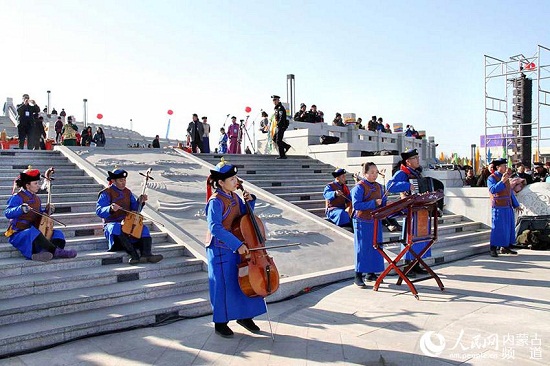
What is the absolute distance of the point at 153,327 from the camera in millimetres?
5258

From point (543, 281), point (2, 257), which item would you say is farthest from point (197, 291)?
point (543, 281)

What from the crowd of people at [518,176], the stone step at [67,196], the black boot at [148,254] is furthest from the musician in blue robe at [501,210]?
the stone step at [67,196]

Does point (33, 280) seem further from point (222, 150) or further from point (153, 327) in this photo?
point (222, 150)

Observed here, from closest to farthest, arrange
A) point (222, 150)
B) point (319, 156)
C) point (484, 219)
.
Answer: point (484, 219)
point (319, 156)
point (222, 150)

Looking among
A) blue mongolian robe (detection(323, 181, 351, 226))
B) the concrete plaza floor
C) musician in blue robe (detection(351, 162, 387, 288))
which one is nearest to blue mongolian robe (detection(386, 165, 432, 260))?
musician in blue robe (detection(351, 162, 387, 288))

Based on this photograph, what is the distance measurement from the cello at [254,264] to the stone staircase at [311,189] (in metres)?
4.95

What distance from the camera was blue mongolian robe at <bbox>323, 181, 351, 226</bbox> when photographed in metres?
9.76

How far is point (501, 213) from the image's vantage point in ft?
31.5

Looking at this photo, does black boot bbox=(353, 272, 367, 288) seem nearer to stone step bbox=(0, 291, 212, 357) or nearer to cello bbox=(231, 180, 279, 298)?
stone step bbox=(0, 291, 212, 357)

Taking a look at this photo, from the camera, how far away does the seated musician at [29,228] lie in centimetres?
607

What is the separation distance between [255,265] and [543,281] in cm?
481

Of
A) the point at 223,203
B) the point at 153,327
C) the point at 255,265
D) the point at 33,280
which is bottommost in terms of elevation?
the point at 153,327

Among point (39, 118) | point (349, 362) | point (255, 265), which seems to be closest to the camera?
point (349, 362)

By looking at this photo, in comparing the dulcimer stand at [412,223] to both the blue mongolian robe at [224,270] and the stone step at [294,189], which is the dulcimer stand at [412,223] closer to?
the blue mongolian robe at [224,270]
